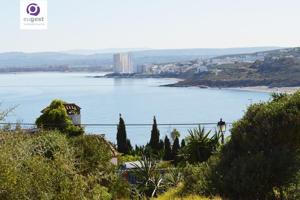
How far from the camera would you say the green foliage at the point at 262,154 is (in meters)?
8.07

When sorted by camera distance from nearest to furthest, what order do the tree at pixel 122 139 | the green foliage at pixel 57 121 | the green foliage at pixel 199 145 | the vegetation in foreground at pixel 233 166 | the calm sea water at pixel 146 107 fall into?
the vegetation in foreground at pixel 233 166, the green foliage at pixel 199 145, the green foliage at pixel 57 121, the tree at pixel 122 139, the calm sea water at pixel 146 107

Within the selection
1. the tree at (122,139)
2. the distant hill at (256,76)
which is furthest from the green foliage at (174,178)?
the distant hill at (256,76)

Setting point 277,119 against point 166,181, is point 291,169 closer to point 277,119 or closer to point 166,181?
point 277,119

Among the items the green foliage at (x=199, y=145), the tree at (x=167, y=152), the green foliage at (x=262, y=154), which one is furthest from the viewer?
the tree at (x=167, y=152)

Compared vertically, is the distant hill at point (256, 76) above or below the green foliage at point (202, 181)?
below

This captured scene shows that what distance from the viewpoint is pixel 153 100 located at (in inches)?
3799

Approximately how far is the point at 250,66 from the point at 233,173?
449 feet

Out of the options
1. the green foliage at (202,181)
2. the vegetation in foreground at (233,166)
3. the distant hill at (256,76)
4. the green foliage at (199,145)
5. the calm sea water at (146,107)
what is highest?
the vegetation in foreground at (233,166)

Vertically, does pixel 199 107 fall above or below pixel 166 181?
below

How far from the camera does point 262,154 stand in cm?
816

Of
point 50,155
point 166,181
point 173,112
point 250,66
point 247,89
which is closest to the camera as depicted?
point 50,155

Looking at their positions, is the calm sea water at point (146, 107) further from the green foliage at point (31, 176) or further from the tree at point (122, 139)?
the green foliage at point (31, 176)

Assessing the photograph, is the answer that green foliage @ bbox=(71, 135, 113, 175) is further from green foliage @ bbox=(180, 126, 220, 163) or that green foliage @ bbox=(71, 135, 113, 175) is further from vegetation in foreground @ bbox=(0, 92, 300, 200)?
green foliage @ bbox=(180, 126, 220, 163)

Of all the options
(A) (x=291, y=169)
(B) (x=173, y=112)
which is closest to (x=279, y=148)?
(A) (x=291, y=169)
